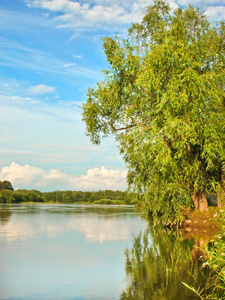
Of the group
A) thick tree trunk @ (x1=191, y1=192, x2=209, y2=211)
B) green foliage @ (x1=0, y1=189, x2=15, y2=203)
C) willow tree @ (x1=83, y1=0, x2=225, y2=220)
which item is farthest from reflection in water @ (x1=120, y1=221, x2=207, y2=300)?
green foliage @ (x1=0, y1=189, x2=15, y2=203)

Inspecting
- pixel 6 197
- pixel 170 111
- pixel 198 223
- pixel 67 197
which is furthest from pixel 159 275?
pixel 67 197

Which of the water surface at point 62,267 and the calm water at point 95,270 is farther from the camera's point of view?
the water surface at point 62,267

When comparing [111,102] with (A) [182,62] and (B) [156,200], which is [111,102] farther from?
(B) [156,200]

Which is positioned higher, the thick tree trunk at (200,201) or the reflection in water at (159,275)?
the thick tree trunk at (200,201)

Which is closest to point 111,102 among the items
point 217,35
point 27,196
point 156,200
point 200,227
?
point 156,200

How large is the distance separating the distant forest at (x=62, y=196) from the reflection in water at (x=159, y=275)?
305 feet

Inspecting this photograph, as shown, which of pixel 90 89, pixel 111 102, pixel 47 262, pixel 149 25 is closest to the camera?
pixel 47 262

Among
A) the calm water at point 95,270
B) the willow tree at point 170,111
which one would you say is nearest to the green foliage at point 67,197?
the willow tree at point 170,111

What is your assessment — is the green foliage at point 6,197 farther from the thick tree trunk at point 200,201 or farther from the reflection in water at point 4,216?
the thick tree trunk at point 200,201

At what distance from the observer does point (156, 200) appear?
1925cm

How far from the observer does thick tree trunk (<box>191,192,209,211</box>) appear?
72.1 feet

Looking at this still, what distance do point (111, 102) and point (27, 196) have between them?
111m

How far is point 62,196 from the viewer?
148 meters

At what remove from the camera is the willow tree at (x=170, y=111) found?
16.9m
